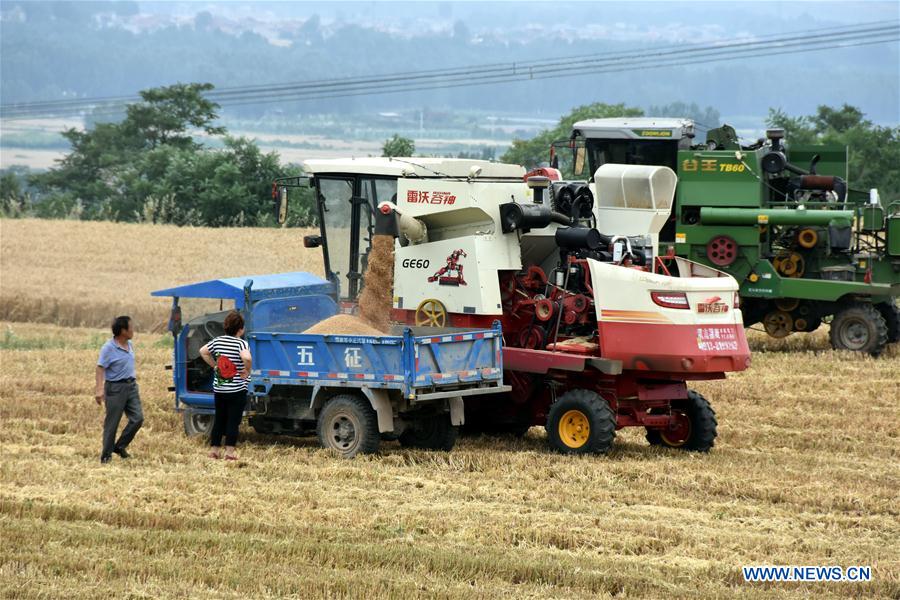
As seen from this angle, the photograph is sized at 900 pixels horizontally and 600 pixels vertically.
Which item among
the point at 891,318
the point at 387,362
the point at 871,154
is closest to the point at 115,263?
the point at 891,318

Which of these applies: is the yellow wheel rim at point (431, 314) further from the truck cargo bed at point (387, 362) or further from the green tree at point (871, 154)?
the green tree at point (871, 154)

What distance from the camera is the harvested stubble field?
318 inches

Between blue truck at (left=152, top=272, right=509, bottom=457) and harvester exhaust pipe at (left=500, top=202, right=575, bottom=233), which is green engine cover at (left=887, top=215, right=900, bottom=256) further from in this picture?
blue truck at (left=152, top=272, right=509, bottom=457)

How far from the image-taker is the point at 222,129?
62.7 metres

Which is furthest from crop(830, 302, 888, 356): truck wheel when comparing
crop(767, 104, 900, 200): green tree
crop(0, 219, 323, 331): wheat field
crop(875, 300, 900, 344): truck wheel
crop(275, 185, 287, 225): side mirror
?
crop(767, 104, 900, 200): green tree

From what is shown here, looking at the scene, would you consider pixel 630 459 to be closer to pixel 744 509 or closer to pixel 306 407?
pixel 744 509

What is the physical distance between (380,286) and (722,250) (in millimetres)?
7380

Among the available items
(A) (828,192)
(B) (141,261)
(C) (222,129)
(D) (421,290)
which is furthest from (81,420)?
(C) (222,129)

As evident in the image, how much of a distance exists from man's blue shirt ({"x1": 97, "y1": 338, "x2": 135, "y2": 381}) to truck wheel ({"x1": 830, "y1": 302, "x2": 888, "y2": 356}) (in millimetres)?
11380

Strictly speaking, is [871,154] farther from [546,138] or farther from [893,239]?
[893,239]

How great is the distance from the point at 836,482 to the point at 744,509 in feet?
4.64

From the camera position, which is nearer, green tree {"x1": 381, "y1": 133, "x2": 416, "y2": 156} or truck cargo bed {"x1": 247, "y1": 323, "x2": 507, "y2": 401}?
truck cargo bed {"x1": 247, "y1": 323, "x2": 507, "y2": 401}

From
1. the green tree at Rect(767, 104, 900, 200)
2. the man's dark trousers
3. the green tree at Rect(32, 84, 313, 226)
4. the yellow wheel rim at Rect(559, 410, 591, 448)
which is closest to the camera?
the man's dark trousers

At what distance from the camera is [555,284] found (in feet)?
42.5
